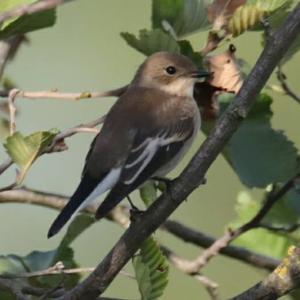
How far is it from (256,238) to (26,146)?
143 centimetres

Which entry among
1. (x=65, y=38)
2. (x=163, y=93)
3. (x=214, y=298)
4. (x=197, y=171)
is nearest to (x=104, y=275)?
(x=197, y=171)

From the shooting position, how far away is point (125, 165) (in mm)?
4121

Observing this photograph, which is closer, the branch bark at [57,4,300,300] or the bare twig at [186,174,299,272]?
the branch bark at [57,4,300,300]

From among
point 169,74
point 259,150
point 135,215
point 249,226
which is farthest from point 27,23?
point 169,74

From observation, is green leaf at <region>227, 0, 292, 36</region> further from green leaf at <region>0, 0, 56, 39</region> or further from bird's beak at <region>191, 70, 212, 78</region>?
green leaf at <region>0, 0, 56, 39</region>

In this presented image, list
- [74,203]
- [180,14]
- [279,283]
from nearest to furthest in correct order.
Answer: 1. [279,283]
2. [74,203]
3. [180,14]

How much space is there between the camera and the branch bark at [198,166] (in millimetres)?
3213

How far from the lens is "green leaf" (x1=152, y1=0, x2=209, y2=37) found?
3.92 meters

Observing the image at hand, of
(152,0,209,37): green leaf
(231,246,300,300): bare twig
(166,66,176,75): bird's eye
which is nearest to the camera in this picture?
(231,246,300,300): bare twig

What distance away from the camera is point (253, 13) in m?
3.68

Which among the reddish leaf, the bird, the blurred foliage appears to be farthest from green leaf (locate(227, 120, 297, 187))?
the bird

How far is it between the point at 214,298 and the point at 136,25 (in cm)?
274

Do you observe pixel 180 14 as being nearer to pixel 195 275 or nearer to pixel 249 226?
pixel 249 226

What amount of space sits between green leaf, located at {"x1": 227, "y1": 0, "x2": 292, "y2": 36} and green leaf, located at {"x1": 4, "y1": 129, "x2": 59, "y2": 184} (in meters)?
0.70
